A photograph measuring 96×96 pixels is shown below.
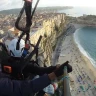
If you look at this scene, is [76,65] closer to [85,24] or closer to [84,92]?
[84,92]

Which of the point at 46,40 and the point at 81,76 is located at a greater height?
the point at 46,40

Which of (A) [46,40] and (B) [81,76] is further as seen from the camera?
(A) [46,40]

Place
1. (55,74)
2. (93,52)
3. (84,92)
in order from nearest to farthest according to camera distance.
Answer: (55,74) < (84,92) < (93,52)

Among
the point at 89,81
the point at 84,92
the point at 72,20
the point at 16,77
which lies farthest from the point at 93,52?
the point at 72,20

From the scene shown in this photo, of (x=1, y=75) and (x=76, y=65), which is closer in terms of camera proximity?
(x=1, y=75)

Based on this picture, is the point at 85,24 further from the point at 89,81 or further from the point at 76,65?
the point at 89,81

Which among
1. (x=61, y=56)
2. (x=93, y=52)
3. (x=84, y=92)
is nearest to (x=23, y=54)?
(x=84, y=92)

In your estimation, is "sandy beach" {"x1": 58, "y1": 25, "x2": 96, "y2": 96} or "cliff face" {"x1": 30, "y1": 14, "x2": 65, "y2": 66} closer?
"cliff face" {"x1": 30, "y1": 14, "x2": 65, "y2": 66}

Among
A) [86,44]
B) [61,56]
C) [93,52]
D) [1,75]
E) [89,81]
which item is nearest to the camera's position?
[1,75]

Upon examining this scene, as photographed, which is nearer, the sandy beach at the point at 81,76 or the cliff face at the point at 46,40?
the cliff face at the point at 46,40

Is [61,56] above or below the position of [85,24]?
above

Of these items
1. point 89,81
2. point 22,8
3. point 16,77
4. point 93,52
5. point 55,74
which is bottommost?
point 93,52
